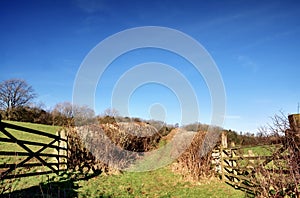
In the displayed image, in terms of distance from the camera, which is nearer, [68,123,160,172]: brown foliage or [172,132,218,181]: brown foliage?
[172,132,218,181]: brown foliage

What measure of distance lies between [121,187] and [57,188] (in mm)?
2125

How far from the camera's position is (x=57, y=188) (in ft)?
26.5

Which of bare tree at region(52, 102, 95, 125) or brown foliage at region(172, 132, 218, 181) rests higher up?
bare tree at region(52, 102, 95, 125)

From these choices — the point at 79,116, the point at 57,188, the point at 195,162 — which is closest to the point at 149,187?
the point at 195,162

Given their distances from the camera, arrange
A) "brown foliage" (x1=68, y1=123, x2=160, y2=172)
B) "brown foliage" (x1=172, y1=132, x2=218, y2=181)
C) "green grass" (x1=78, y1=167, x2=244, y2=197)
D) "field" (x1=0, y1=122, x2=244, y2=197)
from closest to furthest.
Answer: "field" (x1=0, y1=122, x2=244, y2=197)
"green grass" (x1=78, y1=167, x2=244, y2=197)
"brown foliage" (x1=172, y1=132, x2=218, y2=181)
"brown foliage" (x1=68, y1=123, x2=160, y2=172)

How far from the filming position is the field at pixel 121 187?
7.90 metres

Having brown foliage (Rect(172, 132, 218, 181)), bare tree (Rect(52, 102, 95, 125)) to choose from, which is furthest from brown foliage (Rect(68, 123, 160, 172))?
brown foliage (Rect(172, 132, 218, 181))

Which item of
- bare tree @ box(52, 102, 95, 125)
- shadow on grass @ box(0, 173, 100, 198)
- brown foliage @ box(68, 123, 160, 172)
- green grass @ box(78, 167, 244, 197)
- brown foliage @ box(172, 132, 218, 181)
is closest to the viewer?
shadow on grass @ box(0, 173, 100, 198)

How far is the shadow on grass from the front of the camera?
7138 millimetres

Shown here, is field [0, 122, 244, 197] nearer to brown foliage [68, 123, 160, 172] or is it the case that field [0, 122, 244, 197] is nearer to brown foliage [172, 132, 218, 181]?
brown foliage [172, 132, 218, 181]

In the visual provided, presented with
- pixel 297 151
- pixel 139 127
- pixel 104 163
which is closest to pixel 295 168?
pixel 297 151

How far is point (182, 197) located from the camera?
8602 mm

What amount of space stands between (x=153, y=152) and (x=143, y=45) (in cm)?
738

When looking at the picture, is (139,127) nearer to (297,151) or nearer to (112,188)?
(112,188)
